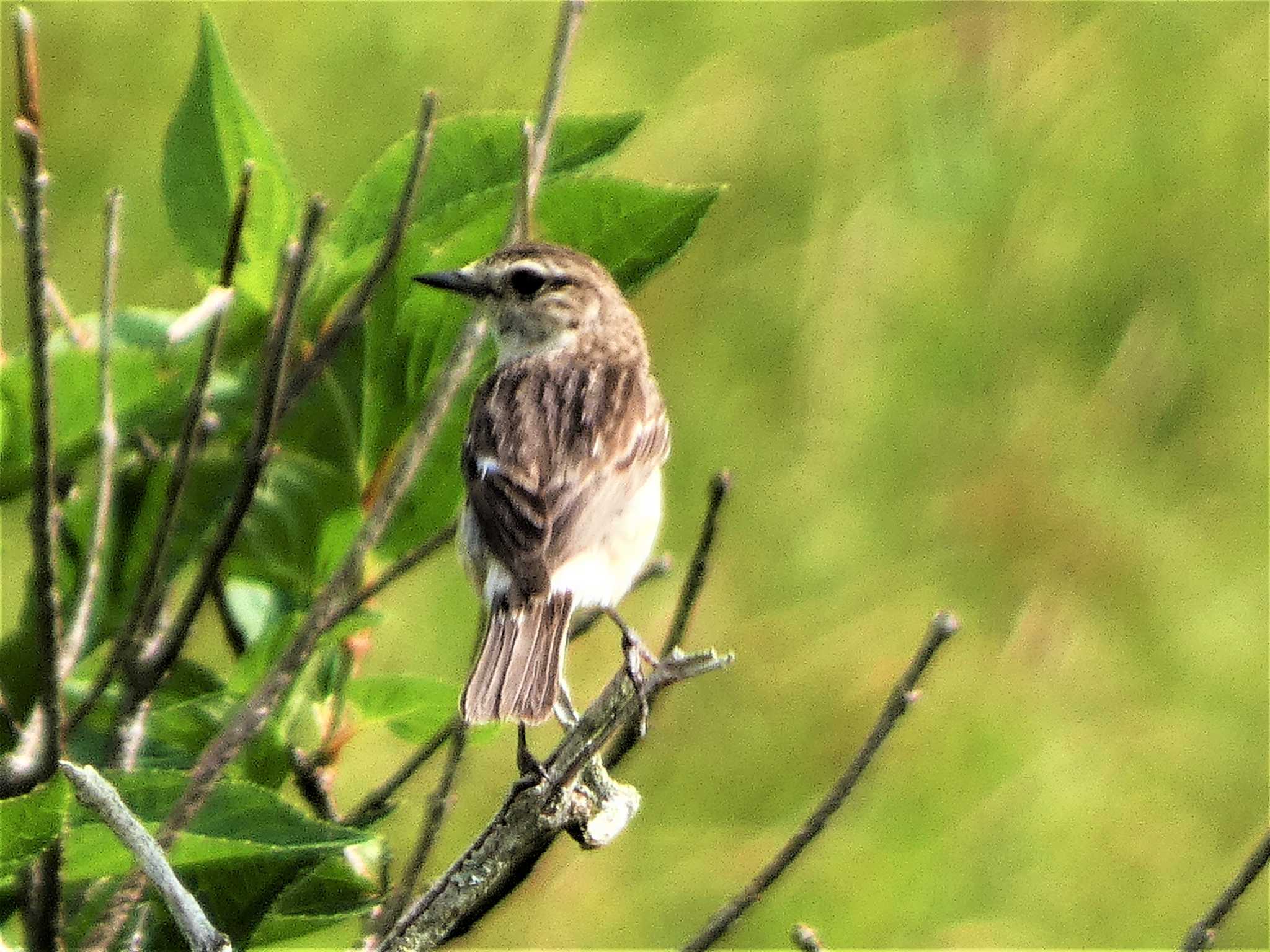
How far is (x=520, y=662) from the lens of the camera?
2.22 metres

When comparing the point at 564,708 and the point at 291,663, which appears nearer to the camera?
the point at 291,663

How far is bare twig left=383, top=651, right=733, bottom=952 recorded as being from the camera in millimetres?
1597

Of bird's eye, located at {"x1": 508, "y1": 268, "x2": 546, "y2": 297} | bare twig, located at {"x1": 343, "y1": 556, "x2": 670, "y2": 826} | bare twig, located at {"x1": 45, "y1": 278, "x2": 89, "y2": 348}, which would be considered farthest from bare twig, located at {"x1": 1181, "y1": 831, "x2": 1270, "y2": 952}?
bird's eye, located at {"x1": 508, "y1": 268, "x2": 546, "y2": 297}

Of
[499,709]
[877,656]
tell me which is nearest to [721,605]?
[877,656]

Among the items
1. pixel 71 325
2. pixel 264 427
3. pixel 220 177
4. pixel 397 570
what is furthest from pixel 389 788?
pixel 220 177

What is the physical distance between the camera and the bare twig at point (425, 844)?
1.72m

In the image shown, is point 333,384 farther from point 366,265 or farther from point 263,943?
point 263,943

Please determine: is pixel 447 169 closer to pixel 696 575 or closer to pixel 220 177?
pixel 220 177

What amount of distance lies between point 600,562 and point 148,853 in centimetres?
126

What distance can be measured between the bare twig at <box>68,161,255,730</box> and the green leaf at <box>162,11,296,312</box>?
0.99 ft

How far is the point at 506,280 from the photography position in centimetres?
292

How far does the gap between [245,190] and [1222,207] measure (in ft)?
13.9

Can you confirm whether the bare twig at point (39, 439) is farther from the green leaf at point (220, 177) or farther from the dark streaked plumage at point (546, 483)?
the dark streaked plumage at point (546, 483)

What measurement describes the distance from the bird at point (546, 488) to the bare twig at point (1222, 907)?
0.69 m
